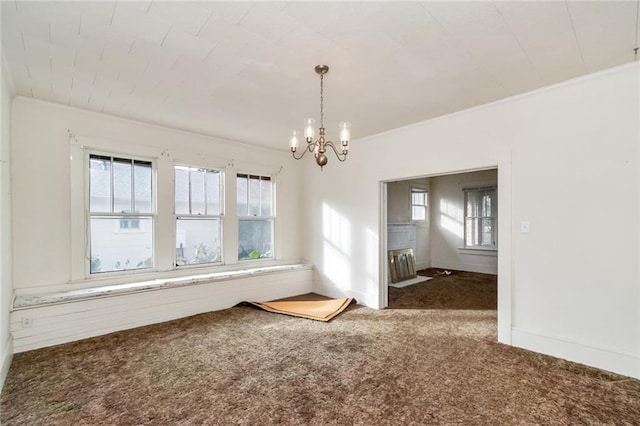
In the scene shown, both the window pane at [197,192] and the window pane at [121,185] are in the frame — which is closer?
the window pane at [121,185]

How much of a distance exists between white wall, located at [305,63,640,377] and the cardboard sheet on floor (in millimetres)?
2063

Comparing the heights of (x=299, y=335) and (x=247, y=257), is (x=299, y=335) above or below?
below

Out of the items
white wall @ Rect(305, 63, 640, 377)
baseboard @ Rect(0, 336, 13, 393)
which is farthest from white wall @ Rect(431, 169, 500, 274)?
baseboard @ Rect(0, 336, 13, 393)

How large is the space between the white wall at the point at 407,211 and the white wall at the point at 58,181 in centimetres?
472

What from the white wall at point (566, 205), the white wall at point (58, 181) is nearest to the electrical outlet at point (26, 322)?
the white wall at point (58, 181)

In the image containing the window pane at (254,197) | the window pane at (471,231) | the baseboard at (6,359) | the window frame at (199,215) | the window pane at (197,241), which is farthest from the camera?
the window pane at (471,231)

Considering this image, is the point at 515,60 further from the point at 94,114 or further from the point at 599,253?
the point at 94,114

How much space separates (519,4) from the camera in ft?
6.15

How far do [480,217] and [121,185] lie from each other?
7396 millimetres

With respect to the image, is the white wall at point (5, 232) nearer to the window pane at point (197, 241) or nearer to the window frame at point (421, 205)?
the window pane at point (197, 241)

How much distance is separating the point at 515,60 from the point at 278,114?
2430 millimetres

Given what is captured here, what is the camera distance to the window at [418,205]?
7932 mm

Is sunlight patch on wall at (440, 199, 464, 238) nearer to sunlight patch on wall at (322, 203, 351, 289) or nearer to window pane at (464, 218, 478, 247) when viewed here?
window pane at (464, 218, 478, 247)

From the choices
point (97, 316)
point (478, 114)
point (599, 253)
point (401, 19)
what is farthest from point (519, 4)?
point (97, 316)
